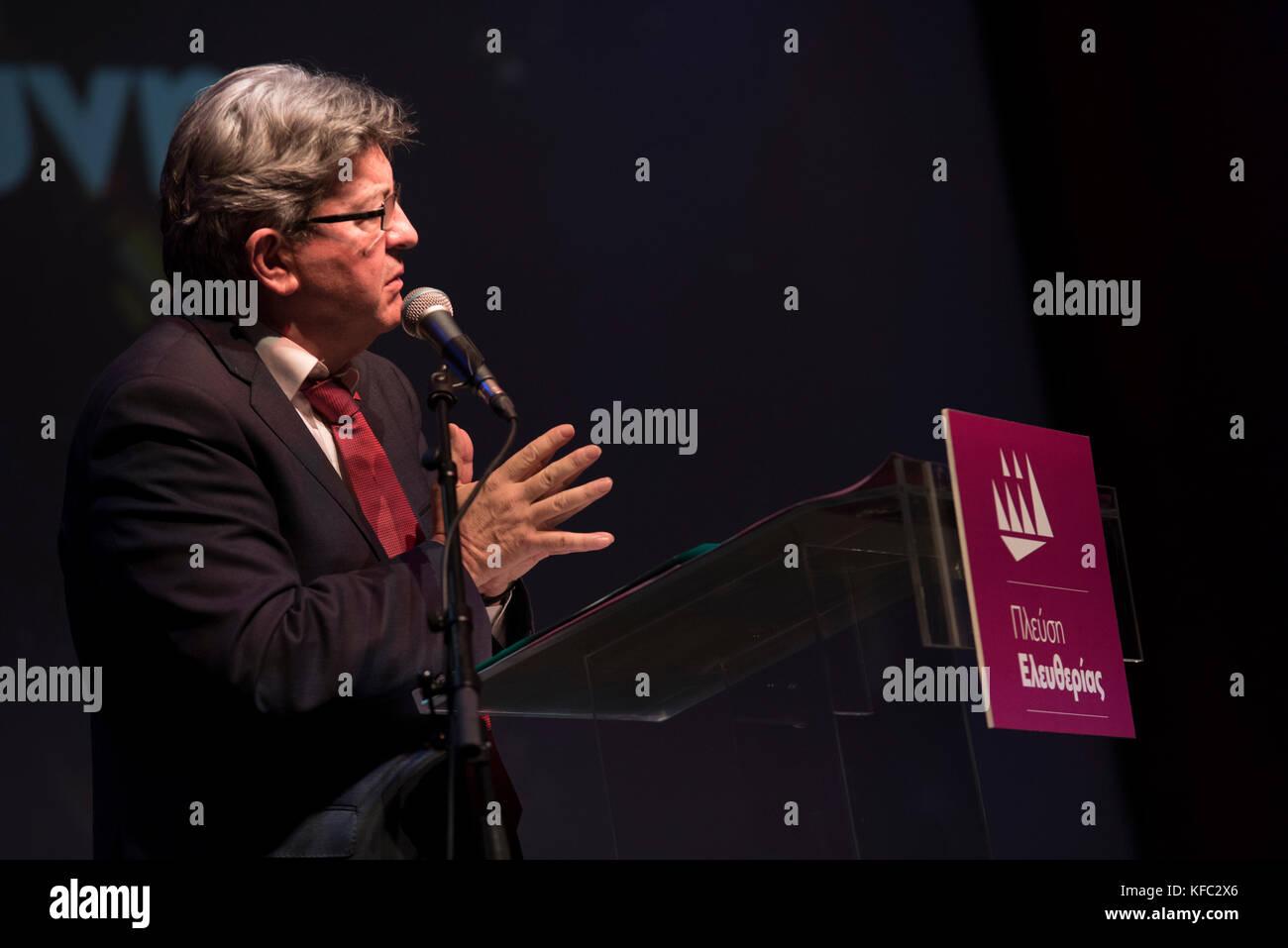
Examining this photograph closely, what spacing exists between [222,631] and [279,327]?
0.64 m

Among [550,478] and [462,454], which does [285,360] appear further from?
[550,478]

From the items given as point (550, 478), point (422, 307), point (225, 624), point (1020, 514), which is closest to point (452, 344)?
point (422, 307)

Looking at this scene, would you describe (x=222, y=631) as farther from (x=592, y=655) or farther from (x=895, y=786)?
(x=895, y=786)

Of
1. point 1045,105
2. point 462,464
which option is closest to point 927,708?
point 462,464

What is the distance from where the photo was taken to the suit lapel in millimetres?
1907

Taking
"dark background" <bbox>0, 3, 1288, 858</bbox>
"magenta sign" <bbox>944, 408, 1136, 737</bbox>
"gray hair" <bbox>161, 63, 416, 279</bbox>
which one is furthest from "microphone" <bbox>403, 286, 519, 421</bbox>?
"dark background" <bbox>0, 3, 1288, 858</bbox>

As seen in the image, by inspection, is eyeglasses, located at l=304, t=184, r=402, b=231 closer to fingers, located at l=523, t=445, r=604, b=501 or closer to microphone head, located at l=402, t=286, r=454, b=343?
microphone head, located at l=402, t=286, r=454, b=343

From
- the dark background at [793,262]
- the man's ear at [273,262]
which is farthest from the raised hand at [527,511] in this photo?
the dark background at [793,262]

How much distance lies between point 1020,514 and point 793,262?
2209 mm

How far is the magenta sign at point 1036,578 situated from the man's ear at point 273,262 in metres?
1.10

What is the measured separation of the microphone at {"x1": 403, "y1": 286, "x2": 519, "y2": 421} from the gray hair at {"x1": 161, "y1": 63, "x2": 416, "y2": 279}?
1.09 feet

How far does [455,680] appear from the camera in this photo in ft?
4.96

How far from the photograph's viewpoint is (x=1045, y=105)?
13.3ft

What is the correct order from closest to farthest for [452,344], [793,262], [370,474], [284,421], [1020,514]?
[1020,514], [452,344], [284,421], [370,474], [793,262]
